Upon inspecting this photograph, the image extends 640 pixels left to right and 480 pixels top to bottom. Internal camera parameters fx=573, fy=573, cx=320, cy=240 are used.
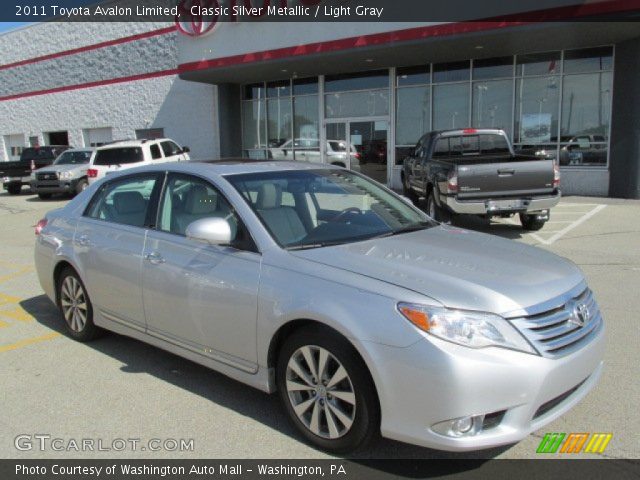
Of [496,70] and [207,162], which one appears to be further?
[496,70]

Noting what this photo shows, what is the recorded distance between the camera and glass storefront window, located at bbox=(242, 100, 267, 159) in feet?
75.3

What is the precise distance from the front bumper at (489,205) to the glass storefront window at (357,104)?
1040 centimetres

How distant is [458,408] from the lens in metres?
2.77

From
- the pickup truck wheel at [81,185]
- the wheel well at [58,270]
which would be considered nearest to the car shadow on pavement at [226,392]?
the wheel well at [58,270]

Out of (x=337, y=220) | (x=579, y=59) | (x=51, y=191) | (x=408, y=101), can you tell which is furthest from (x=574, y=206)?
(x=51, y=191)

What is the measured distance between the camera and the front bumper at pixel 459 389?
2.77m

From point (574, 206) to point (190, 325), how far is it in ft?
39.6

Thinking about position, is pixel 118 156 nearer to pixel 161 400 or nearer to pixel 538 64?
pixel 538 64

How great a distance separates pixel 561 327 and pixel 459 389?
2.49ft

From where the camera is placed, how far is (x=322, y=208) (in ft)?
14.2

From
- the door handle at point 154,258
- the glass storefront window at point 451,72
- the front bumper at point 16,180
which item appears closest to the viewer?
the door handle at point 154,258

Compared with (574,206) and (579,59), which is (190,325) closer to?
(574,206)

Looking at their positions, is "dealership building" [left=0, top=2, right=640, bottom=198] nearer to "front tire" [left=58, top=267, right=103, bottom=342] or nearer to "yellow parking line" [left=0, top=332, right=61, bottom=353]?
"front tire" [left=58, top=267, right=103, bottom=342]

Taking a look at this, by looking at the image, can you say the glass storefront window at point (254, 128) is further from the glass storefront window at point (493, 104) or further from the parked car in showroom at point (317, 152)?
the glass storefront window at point (493, 104)
